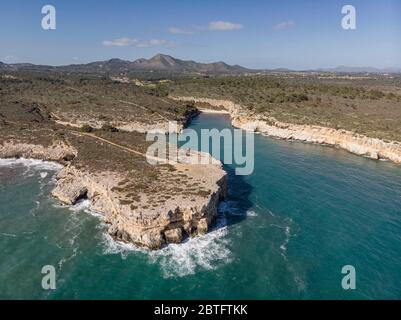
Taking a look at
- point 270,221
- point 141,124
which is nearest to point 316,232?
point 270,221
